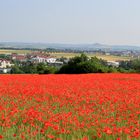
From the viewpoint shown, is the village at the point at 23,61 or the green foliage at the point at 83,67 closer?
the green foliage at the point at 83,67

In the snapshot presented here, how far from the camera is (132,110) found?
10953mm

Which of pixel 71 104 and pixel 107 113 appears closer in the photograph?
pixel 107 113

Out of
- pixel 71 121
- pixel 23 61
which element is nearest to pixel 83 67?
pixel 71 121

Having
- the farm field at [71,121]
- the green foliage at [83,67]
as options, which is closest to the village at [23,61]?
the green foliage at [83,67]

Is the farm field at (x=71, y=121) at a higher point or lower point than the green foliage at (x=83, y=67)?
higher

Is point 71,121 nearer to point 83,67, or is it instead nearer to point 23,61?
point 83,67

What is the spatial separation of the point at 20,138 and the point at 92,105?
5.32 m

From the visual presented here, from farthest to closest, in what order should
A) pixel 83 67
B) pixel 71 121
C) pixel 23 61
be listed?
pixel 23 61 < pixel 83 67 < pixel 71 121

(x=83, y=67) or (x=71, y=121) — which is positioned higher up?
(x=71, y=121)

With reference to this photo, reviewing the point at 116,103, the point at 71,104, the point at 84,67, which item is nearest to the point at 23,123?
the point at 71,104

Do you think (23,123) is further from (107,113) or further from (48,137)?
(107,113)

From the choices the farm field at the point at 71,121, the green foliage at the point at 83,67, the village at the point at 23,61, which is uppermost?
the farm field at the point at 71,121

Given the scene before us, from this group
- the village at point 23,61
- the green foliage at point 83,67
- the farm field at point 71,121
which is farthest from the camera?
the village at point 23,61

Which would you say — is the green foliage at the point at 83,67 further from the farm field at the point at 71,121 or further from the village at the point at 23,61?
the farm field at the point at 71,121
